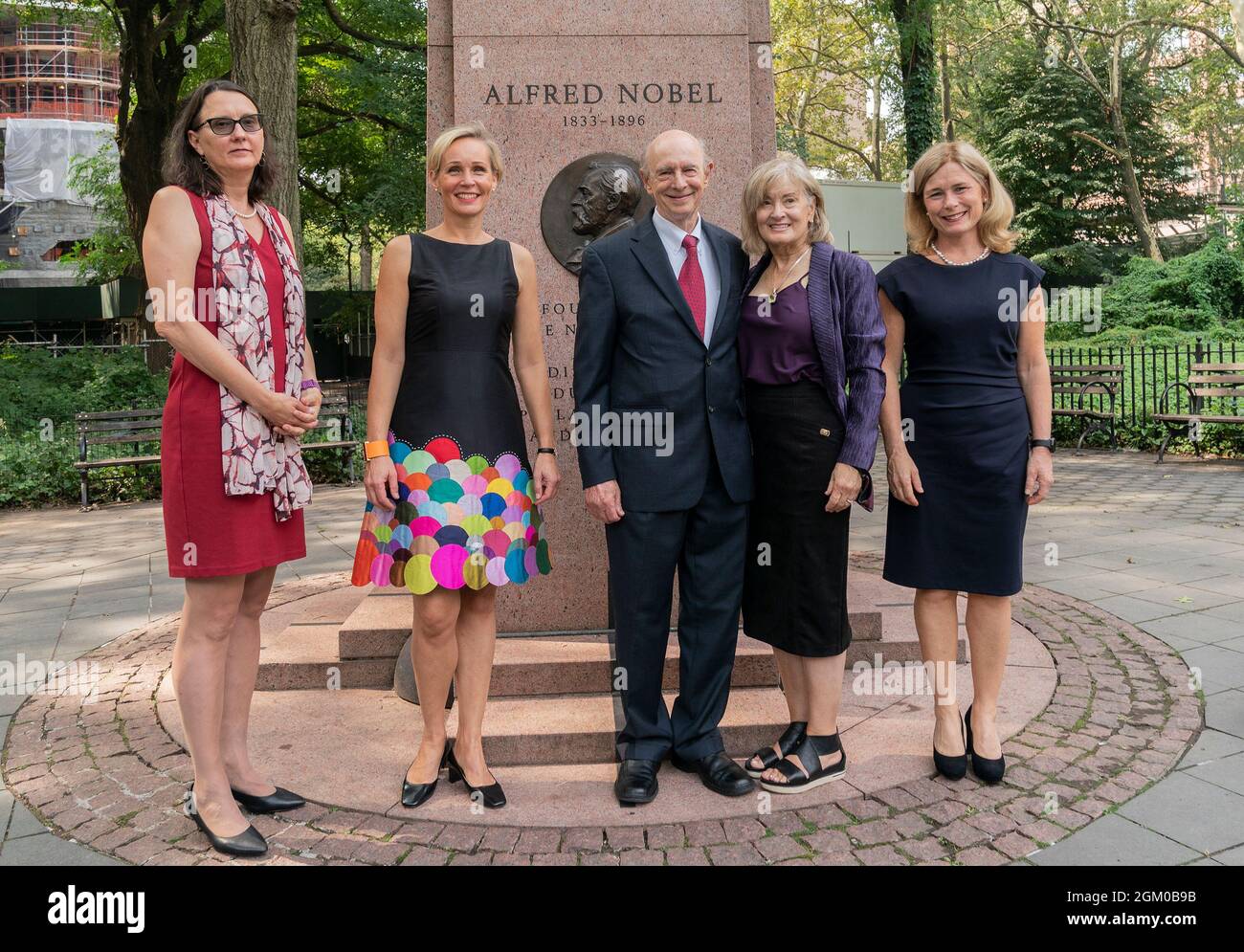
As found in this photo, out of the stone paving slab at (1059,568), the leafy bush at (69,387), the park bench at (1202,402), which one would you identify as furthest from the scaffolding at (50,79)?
the park bench at (1202,402)

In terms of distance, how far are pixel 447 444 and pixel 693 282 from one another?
1006mm

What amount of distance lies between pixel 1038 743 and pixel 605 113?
335 centimetres

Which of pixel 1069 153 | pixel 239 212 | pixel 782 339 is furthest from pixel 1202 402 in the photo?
pixel 1069 153

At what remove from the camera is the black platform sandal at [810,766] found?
3.48 metres

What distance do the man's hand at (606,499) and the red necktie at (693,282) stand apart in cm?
62

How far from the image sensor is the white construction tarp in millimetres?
48781

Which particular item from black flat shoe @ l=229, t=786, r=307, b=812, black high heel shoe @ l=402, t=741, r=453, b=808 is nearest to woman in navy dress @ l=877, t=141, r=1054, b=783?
black high heel shoe @ l=402, t=741, r=453, b=808

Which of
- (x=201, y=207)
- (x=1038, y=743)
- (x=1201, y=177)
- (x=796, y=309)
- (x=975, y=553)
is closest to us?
(x=201, y=207)

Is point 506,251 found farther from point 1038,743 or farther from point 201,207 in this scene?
point 1038,743

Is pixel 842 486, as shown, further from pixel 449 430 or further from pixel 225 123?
pixel 225 123

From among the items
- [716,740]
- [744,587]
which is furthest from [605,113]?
[716,740]

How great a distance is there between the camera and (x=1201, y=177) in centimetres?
3447

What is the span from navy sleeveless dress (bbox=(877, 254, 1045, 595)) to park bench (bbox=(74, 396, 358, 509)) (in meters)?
7.94

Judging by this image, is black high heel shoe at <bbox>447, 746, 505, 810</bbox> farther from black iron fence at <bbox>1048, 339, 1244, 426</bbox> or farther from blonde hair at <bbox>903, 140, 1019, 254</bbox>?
black iron fence at <bbox>1048, 339, 1244, 426</bbox>
